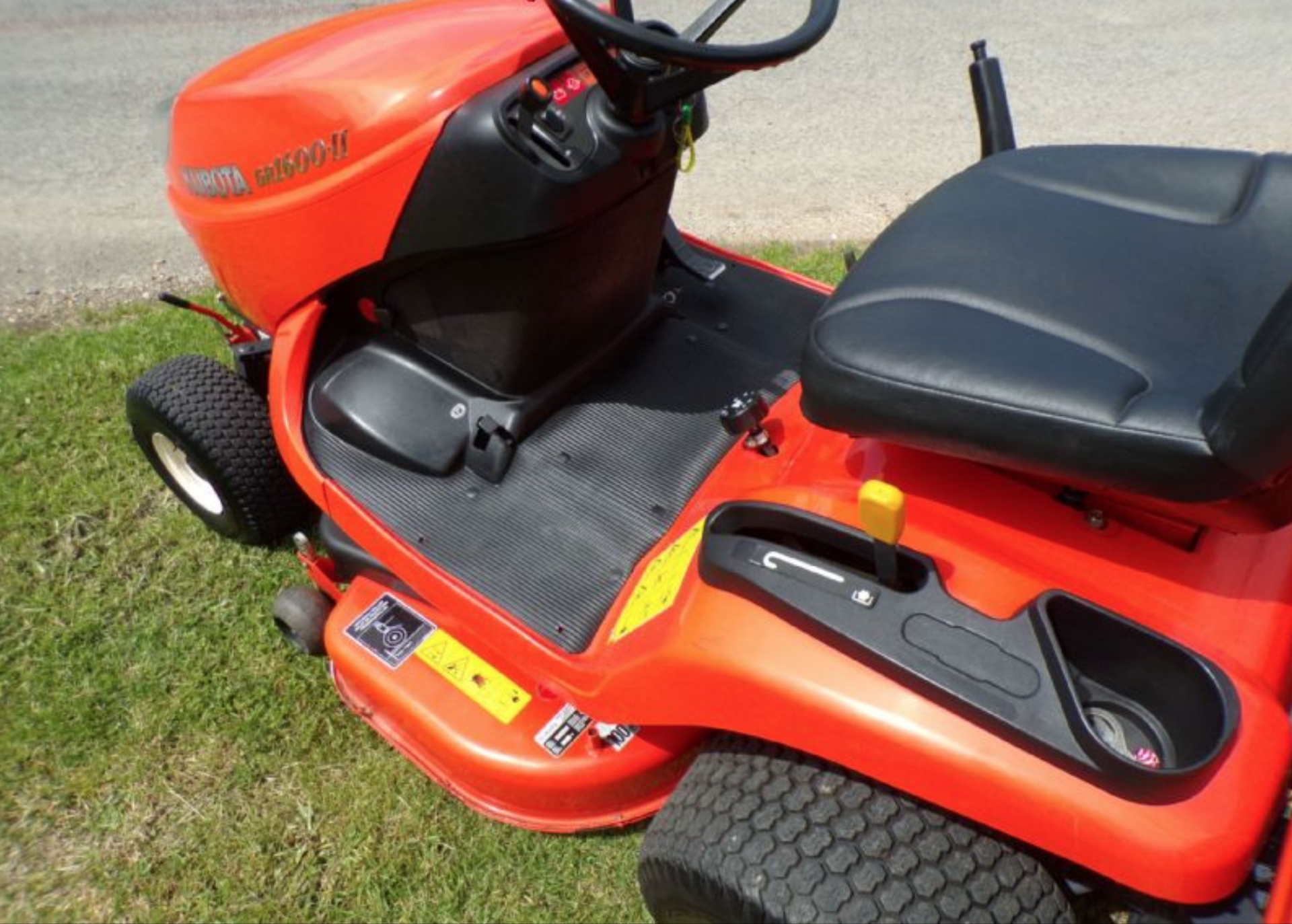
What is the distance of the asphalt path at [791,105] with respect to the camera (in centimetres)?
341

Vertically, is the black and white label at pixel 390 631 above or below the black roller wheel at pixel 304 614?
above

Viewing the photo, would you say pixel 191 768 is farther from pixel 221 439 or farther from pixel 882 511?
pixel 882 511

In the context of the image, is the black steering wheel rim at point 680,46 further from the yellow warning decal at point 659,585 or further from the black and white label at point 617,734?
the black and white label at point 617,734

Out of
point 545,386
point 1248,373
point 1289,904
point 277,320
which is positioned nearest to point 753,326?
point 545,386

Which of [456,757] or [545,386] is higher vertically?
[545,386]

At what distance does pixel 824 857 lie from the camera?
1.17m

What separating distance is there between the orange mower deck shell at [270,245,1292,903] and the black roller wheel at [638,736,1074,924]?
0.09 metres

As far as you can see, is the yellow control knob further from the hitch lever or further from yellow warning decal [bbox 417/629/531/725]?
the hitch lever

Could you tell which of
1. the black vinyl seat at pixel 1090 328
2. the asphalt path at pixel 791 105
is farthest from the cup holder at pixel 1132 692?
the asphalt path at pixel 791 105

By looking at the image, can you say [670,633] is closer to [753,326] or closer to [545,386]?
[545,386]

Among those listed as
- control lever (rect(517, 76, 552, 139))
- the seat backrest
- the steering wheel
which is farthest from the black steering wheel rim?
the seat backrest

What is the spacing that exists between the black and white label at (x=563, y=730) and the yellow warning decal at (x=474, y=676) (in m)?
0.06

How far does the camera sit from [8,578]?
211 cm

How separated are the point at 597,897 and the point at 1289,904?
979mm
